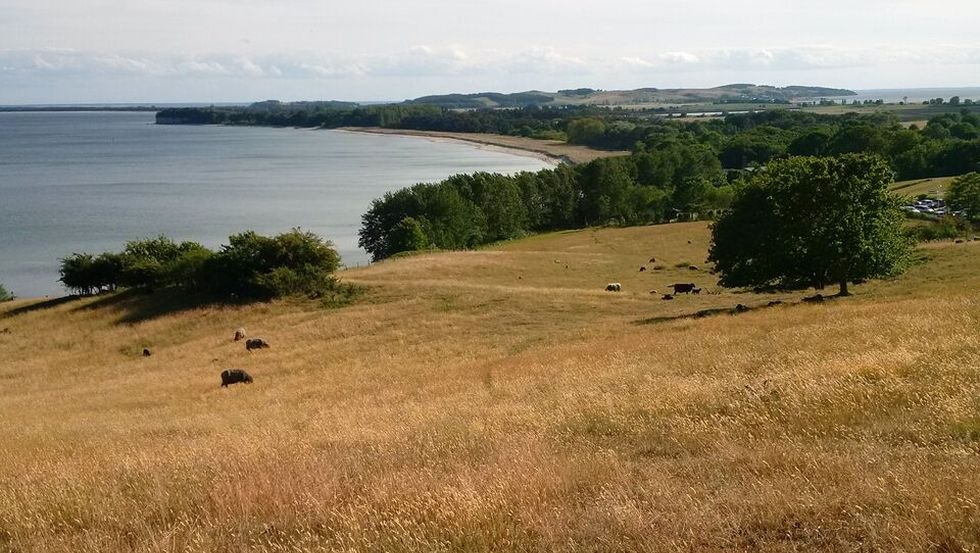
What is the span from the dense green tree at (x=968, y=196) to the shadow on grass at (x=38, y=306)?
79752 millimetres

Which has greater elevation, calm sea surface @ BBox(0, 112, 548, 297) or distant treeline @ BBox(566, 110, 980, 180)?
distant treeline @ BBox(566, 110, 980, 180)

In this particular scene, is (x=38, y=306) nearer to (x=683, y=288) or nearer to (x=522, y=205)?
(x=683, y=288)

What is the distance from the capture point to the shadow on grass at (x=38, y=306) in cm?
4877

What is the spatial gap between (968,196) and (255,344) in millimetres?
73264

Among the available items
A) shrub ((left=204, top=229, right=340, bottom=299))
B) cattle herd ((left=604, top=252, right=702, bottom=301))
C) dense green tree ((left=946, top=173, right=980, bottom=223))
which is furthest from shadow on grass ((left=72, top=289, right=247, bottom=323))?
dense green tree ((left=946, top=173, right=980, bottom=223))

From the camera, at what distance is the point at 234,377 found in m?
28.4

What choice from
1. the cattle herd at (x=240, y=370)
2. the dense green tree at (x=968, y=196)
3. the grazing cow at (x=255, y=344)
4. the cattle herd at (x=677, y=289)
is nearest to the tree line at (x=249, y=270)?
the cattle herd at (x=240, y=370)

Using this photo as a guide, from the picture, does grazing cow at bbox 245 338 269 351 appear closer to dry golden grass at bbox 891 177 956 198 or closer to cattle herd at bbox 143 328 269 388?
cattle herd at bbox 143 328 269 388

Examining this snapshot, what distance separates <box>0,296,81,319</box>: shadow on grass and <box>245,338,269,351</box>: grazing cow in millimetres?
20561

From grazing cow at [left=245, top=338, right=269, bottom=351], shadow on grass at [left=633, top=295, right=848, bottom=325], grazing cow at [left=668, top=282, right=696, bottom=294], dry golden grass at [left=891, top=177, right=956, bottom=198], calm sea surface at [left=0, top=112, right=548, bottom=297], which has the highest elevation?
shadow on grass at [left=633, top=295, right=848, bottom=325]

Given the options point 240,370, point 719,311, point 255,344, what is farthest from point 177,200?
point 719,311

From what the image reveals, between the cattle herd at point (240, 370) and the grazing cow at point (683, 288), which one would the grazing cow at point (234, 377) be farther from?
the grazing cow at point (683, 288)

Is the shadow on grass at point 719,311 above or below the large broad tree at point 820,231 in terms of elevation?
below

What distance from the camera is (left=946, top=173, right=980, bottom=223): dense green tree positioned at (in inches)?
3071
